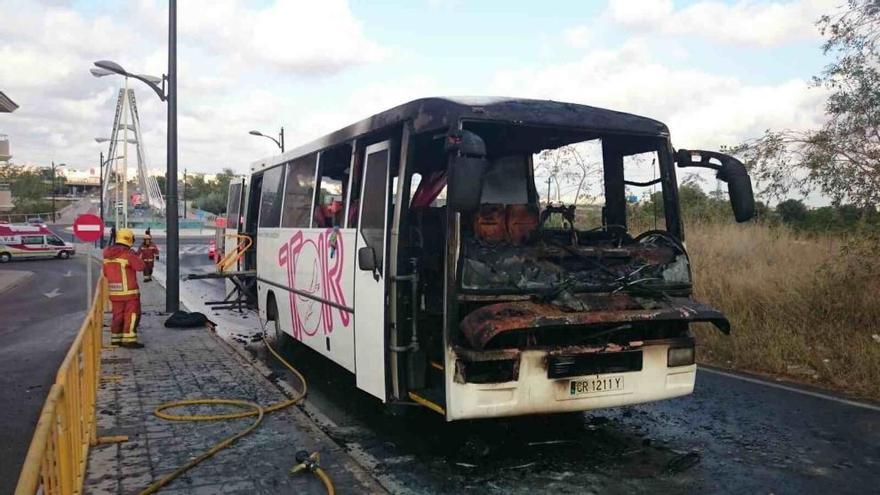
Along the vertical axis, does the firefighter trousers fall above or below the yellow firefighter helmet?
below

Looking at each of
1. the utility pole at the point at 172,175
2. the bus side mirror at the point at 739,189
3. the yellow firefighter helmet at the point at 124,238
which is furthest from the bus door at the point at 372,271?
the utility pole at the point at 172,175

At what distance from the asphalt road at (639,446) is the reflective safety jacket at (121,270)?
12.9ft

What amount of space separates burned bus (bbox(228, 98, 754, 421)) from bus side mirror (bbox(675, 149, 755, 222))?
12 mm

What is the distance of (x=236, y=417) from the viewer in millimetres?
6270

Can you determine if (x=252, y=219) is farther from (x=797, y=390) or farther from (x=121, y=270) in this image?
(x=797, y=390)

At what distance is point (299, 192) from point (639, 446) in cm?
492

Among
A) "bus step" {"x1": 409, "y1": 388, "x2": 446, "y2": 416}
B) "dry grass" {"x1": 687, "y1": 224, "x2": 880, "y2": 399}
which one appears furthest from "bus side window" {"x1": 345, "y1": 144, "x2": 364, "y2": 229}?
"dry grass" {"x1": 687, "y1": 224, "x2": 880, "y2": 399}

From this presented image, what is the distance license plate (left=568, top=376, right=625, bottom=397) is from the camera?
16.5 feet

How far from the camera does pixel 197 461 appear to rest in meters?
5.11

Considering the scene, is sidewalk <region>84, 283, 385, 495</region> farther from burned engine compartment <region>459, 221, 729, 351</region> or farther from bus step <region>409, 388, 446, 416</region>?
burned engine compartment <region>459, 221, 729, 351</region>

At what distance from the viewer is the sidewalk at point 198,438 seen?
4742 mm

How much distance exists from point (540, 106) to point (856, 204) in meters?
6.82

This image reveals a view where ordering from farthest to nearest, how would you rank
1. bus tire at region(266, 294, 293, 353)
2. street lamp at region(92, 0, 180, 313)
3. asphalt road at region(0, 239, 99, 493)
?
street lamp at region(92, 0, 180, 313) < bus tire at region(266, 294, 293, 353) < asphalt road at region(0, 239, 99, 493)

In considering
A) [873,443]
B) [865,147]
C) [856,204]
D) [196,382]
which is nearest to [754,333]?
[856,204]
